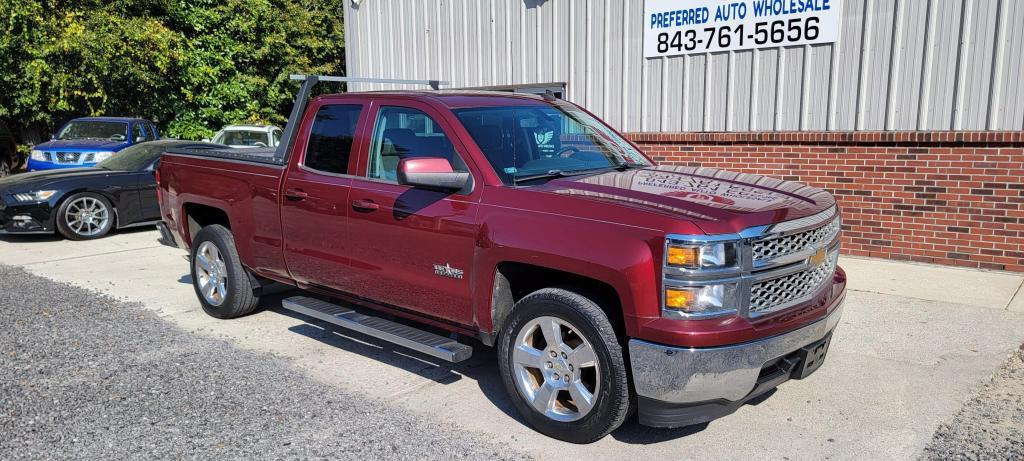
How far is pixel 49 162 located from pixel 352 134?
12251 millimetres

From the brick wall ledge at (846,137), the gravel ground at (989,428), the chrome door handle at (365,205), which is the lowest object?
the gravel ground at (989,428)

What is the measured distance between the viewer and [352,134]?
5.06 metres

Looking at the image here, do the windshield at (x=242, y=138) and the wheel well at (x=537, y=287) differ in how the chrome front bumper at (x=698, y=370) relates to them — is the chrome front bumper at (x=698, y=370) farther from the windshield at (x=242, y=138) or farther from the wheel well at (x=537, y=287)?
the windshield at (x=242, y=138)

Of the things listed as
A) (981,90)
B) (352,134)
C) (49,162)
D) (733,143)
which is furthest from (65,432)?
(49,162)

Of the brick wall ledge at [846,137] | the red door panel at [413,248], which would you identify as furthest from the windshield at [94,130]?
the red door panel at [413,248]

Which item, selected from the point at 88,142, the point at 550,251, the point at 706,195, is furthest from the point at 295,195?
the point at 88,142

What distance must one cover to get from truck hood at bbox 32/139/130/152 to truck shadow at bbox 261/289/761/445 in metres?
10.3

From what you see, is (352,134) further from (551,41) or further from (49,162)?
(49,162)

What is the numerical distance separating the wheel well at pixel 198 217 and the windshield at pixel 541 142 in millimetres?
3053

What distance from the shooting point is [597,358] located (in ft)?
12.0

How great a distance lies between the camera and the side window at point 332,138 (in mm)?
5082

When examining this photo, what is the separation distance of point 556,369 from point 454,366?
144 cm

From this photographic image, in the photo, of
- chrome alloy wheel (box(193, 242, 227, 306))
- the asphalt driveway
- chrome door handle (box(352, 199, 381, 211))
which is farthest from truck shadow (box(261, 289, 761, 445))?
chrome door handle (box(352, 199, 381, 211))

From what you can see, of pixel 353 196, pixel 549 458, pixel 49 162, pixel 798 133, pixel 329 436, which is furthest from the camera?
pixel 49 162
